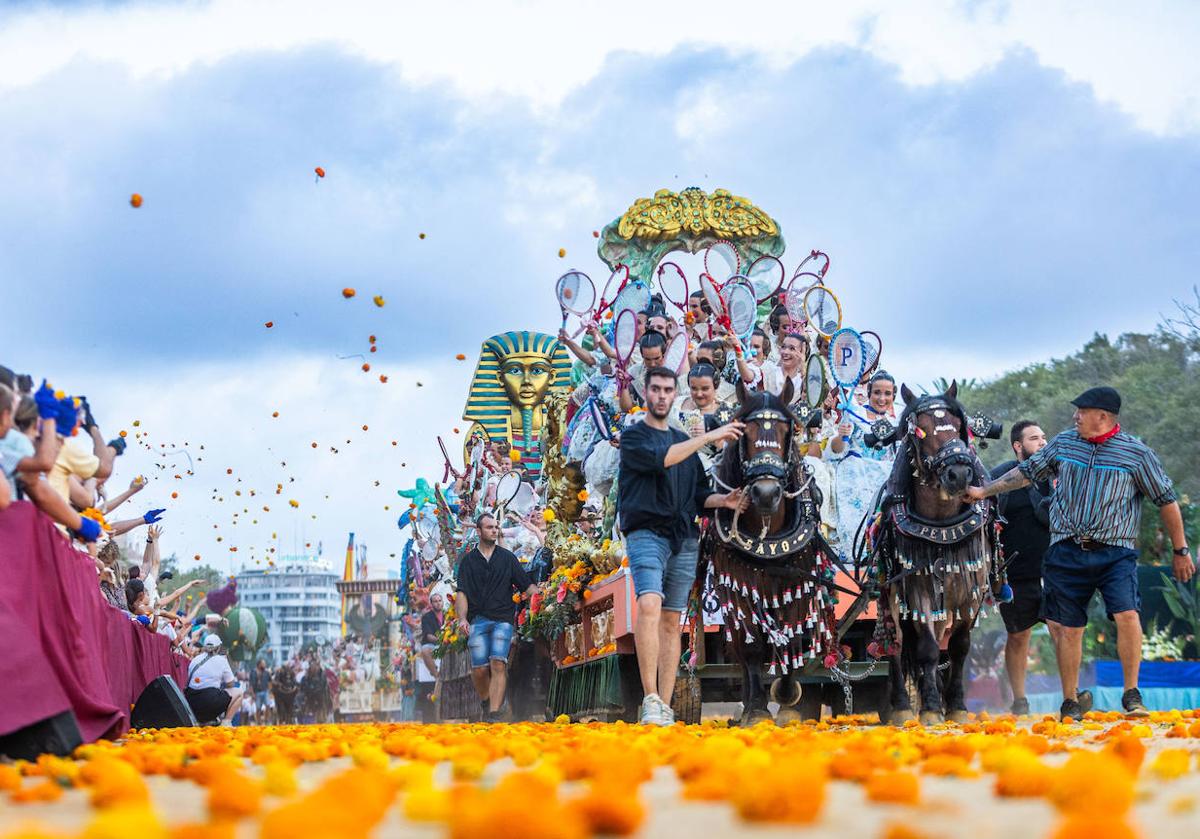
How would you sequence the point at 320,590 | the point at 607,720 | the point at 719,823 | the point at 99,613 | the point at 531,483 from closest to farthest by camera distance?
1. the point at 719,823
2. the point at 99,613
3. the point at 607,720
4. the point at 531,483
5. the point at 320,590

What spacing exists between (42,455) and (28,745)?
1.20 meters

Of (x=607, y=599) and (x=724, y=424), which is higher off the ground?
(x=724, y=424)

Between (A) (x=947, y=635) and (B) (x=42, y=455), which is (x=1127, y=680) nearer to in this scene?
(A) (x=947, y=635)

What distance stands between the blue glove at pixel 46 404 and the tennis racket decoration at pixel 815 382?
6.36 metres

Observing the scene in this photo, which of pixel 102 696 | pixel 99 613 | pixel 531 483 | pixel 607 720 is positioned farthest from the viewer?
pixel 531 483

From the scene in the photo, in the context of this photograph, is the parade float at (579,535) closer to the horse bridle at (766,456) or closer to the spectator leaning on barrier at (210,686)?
the horse bridle at (766,456)

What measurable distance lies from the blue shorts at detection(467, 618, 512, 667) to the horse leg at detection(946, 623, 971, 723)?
16.7 ft

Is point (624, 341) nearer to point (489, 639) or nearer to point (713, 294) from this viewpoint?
point (713, 294)

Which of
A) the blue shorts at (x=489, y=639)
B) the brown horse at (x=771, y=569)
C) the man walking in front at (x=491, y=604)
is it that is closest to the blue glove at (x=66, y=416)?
the brown horse at (x=771, y=569)

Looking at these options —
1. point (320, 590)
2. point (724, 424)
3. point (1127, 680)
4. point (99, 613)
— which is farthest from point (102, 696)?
point (320, 590)

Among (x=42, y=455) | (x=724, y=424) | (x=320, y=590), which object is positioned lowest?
(x=42, y=455)

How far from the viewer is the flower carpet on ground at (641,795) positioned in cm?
227

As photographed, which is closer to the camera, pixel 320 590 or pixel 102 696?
pixel 102 696

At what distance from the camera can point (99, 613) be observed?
7.88 meters
